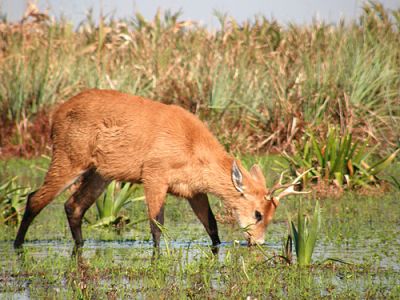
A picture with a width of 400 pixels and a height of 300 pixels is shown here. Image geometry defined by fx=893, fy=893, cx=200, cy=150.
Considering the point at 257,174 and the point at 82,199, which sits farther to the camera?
the point at 82,199

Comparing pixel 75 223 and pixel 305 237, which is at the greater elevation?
Result: pixel 75 223

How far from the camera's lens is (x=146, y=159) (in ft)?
34.6

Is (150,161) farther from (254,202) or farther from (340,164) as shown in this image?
(340,164)

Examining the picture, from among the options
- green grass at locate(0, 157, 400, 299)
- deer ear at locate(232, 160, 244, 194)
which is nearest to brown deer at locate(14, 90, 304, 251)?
deer ear at locate(232, 160, 244, 194)

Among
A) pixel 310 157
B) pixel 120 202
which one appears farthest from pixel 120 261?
pixel 310 157

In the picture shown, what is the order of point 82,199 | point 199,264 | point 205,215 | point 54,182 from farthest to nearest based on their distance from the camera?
point 82,199
point 54,182
point 205,215
point 199,264

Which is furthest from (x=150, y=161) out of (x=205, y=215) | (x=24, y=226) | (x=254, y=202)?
(x=24, y=226)

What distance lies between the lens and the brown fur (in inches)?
411

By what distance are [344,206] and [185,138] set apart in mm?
3181

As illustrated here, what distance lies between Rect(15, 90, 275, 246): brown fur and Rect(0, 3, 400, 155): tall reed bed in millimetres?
5631

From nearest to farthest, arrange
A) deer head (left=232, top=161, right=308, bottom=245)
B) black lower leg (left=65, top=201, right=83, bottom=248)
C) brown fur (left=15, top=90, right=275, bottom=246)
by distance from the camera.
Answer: deer head (left=232, top=161, right=308, bottom=245) < brown fur (left=15, top=90, right=275, bottom=246) < black lower leg (left=65, top=201, right=83, bottom=248)

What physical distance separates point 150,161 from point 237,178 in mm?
1046

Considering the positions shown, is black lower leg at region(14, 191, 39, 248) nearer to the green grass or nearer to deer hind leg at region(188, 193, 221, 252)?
the green grass

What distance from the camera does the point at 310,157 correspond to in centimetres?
1403
